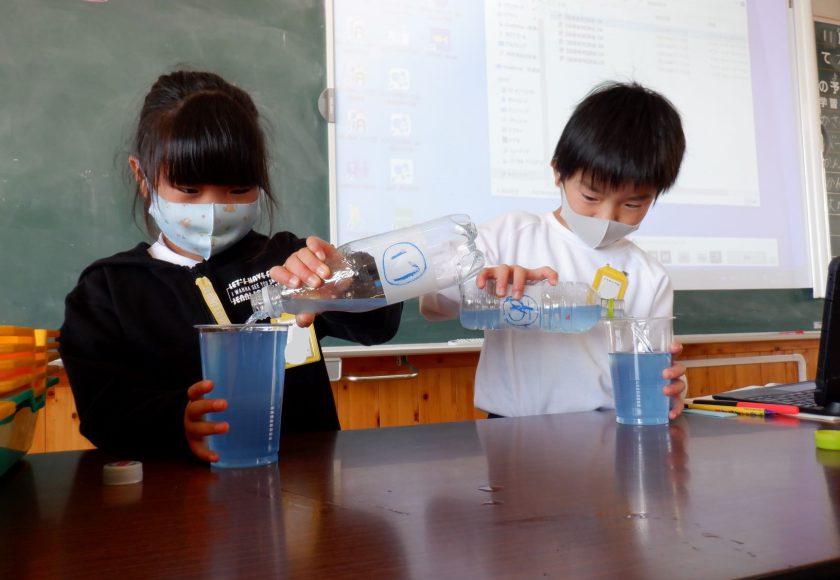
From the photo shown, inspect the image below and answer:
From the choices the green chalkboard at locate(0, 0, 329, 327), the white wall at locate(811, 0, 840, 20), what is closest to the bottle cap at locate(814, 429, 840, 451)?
the green chalkboard at locate(0, 0, 329, 327)

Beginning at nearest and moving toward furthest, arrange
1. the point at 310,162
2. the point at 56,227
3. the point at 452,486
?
the point at 452,486 → the point at 56,227 → the point at 310,162

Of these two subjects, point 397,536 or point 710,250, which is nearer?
point 397,536

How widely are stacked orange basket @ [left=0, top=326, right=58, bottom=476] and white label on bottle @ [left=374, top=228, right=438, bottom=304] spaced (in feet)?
1.27

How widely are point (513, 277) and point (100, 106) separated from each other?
149 centimetres

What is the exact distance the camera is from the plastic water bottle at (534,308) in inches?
43.5

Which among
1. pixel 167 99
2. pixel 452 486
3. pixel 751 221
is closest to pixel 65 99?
pixel 167 99

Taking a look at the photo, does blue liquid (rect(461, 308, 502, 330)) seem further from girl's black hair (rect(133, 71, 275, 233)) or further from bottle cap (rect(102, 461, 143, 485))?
bottle cap (rect(102, 461, 143, 485))

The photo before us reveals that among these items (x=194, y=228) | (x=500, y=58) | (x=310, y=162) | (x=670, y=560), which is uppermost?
(x=500, y=58)

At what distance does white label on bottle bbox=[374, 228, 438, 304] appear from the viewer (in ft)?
2.77

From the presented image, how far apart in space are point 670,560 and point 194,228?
875 mm

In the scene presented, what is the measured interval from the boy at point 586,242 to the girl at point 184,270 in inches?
12.2

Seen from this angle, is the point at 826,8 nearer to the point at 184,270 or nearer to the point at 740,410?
the point at 740,410

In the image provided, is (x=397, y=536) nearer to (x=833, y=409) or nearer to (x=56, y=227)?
(x=833, y=409)

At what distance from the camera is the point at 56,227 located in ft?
6.28
